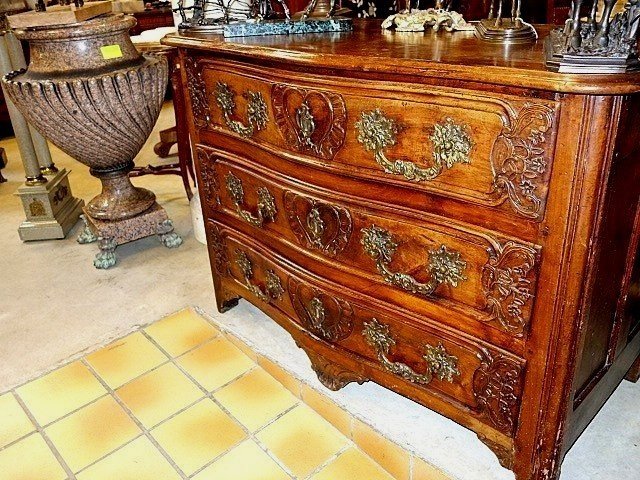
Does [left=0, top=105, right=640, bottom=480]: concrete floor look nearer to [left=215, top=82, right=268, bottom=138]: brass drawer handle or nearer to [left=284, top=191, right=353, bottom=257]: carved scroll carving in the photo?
[left=284, top=191, right=353, bottom=257]: carved scroll carving

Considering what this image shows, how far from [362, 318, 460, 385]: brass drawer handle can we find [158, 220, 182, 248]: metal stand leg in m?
1.55

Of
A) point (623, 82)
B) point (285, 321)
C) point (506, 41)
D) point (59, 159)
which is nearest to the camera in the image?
point (623, 82)

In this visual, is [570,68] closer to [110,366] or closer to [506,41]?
[506,41]

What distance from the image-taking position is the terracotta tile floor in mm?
1552

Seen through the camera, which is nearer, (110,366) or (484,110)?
(484,110)

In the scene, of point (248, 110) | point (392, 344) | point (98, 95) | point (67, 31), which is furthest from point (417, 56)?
point (67, 31)

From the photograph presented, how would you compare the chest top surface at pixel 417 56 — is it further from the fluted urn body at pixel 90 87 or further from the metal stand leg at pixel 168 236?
the metal stand leg at pixel 168 236

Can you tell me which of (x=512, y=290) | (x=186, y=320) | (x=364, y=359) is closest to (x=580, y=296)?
(x=512, y=290)

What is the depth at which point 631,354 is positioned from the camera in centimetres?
152

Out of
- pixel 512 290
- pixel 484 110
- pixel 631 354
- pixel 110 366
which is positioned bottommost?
pixel 110 366

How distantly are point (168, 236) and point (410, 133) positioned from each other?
1882 mm

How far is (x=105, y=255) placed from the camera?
2.61 meters

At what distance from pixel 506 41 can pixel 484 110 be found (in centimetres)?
31

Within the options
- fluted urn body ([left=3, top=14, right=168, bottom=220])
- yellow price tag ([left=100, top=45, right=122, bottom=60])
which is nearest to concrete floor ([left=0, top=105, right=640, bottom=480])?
fluted urn body ([left=3, top=14, right=168, bottom=220])
